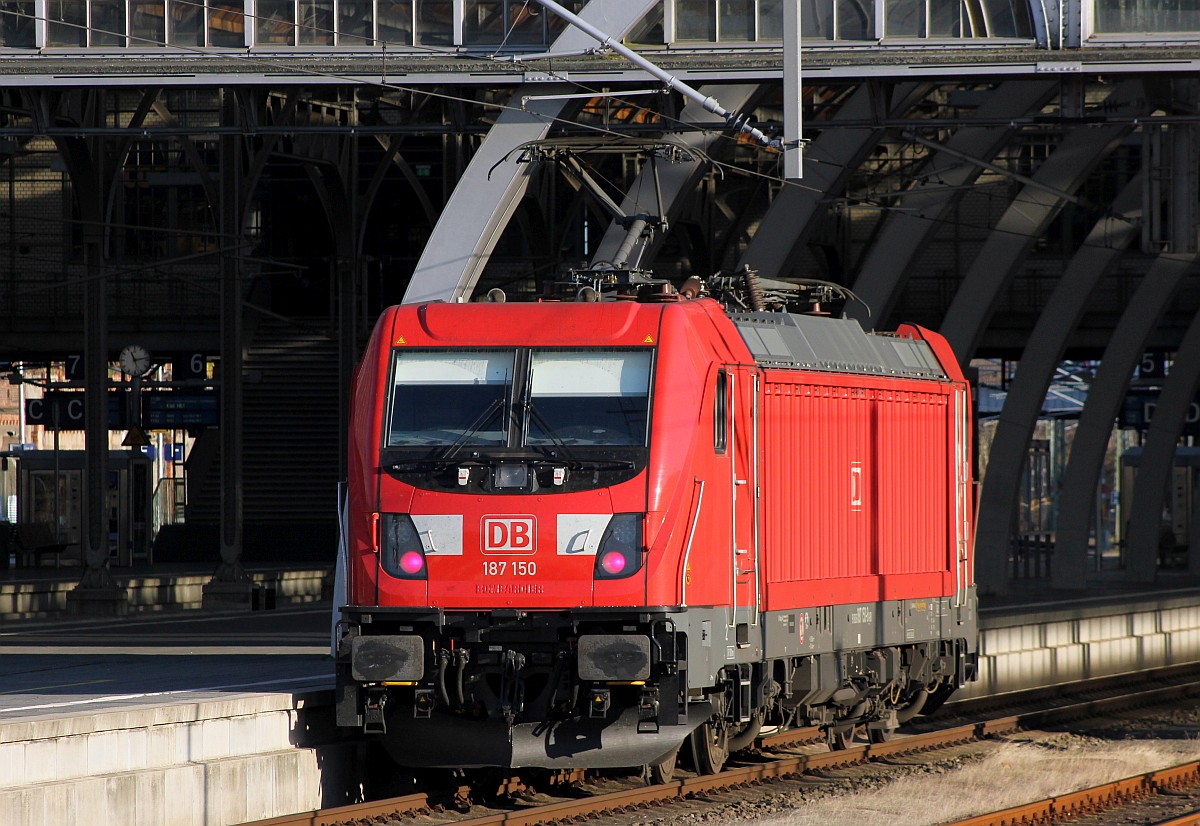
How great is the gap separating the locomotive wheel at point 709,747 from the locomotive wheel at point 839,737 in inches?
96.1

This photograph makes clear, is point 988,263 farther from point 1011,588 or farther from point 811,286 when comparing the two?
point 811,286

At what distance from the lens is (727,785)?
46.4 feet

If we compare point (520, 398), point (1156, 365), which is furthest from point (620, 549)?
point (1156, 365)

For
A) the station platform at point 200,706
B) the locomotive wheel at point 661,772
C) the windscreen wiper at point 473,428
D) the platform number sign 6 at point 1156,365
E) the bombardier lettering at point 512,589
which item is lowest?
the locomotive wheel at point 661,772

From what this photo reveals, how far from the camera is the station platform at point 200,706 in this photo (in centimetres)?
1110

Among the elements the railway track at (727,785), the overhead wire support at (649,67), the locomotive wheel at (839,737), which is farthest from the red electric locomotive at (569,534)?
the overhead wire support at (649,67)

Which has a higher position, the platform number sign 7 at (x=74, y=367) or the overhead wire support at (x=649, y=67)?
the overhead wire support at (x=649, y=67)

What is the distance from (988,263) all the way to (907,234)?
2601 millimetres

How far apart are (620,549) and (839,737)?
5.53 m

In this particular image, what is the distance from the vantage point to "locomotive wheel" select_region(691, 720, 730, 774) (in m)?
14.1

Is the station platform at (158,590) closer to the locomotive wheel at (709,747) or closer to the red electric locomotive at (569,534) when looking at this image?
the locomotive wheel at (709,747)

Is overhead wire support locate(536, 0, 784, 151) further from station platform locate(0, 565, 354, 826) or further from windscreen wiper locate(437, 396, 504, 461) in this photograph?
station platform locate(0, 565, 354, 826)

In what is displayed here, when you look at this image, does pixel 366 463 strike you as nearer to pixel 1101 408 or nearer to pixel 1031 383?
pixel 1031 383

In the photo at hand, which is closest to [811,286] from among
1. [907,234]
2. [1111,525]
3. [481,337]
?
[481,337]
